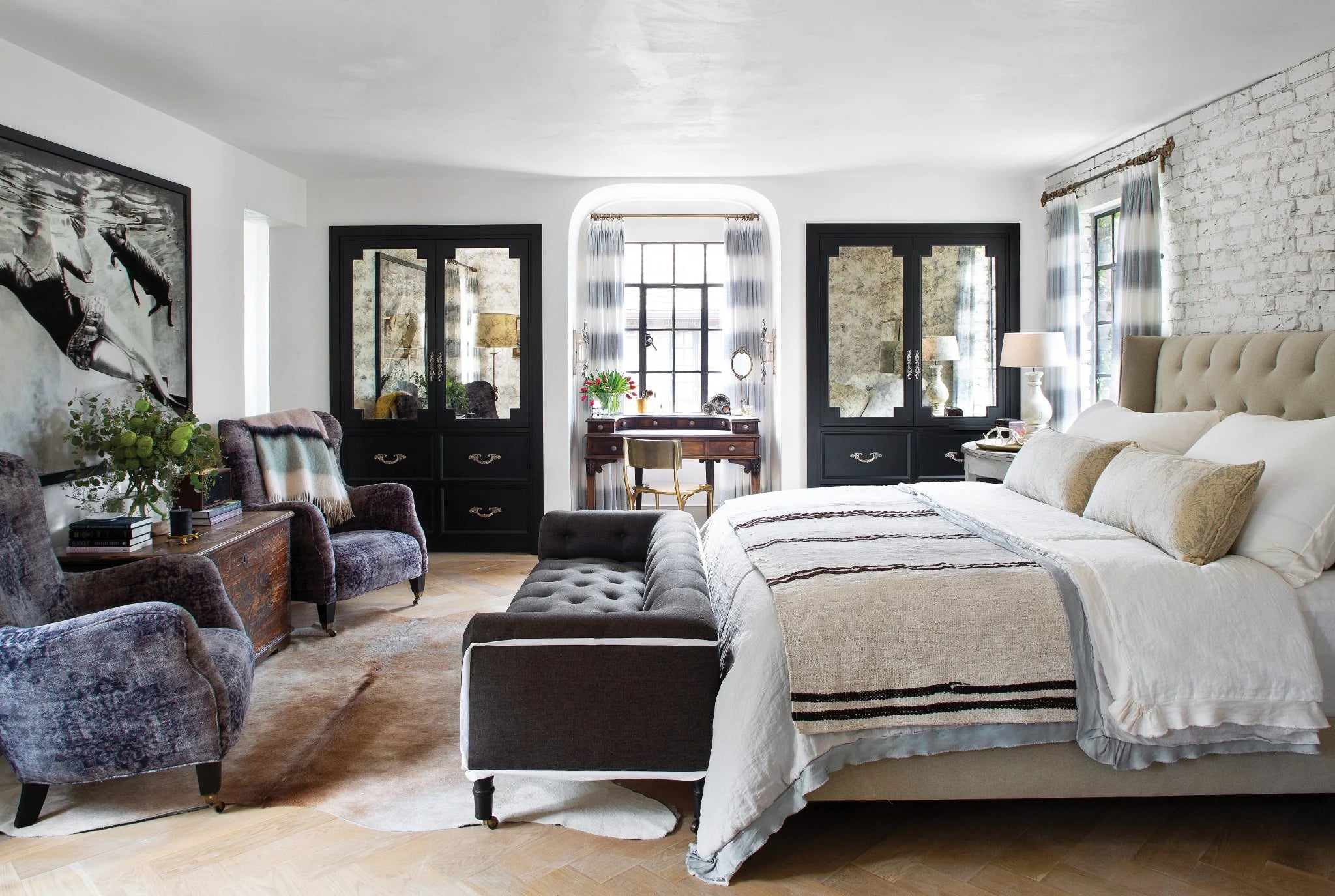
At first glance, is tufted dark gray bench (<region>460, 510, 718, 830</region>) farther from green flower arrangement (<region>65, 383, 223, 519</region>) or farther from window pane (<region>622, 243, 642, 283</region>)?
window pane (<region>622, 243, 642, 283</region>)

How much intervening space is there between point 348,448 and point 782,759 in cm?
467

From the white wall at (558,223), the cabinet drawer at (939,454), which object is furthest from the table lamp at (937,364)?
the white wall at (558,223)

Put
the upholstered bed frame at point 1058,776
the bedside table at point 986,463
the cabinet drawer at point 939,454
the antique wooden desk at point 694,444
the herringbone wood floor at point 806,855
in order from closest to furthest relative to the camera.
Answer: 1. the herringbone wood floor at point 806,855
2. the upholstered bed frame at point 1058,776
3. the bedside table at point 986,463
4. the cabinet drawer at point 939,454
5. the antique wooden desk at point 694,444

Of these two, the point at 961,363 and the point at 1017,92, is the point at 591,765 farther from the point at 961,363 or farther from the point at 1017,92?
the point at 961,363

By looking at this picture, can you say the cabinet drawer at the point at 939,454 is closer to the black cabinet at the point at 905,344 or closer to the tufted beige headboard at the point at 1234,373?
the black cabinet at the point at 905,344

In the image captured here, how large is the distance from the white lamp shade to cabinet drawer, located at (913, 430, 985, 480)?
3.21 ft

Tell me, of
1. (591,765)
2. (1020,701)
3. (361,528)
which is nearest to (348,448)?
(361,528)

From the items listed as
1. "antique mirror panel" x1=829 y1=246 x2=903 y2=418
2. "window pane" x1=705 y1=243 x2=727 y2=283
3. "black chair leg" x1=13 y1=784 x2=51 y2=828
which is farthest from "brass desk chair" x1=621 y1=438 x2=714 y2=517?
"black chair leg" x1=13 y1=784 x2=51 y2=828

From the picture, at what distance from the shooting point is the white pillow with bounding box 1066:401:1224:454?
3465 millimetres

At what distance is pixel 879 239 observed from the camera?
5.95 meters

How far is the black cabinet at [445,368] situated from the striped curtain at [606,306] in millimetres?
1185

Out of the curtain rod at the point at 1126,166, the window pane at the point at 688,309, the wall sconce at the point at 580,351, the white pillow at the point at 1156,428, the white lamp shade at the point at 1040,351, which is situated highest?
the curtain rod at the point at 1126,166

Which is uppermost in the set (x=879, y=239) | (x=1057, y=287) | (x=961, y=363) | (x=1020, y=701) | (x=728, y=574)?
(x=879, y=239)

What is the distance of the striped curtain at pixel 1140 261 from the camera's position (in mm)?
4484
